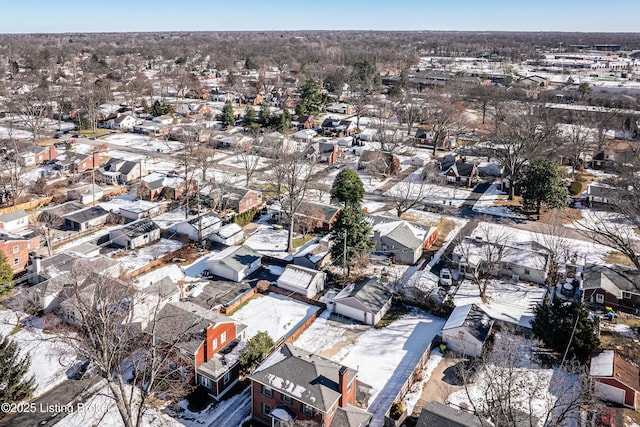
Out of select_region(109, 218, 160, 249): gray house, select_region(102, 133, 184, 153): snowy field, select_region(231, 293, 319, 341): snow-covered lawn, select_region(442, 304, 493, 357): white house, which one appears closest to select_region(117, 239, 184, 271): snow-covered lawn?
select_region(109, 218, 160, 249): gray house

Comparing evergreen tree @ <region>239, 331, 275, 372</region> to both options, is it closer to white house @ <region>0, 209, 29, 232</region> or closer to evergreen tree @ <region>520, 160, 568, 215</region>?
white house @ <region>0, 209, 29, 232</region>

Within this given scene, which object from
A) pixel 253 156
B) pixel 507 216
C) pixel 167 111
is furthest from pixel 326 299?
pixel 167 111

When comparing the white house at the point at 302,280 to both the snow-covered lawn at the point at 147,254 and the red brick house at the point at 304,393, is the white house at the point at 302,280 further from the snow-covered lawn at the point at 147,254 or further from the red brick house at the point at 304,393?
the snow-covered lawn at the point at 147,254

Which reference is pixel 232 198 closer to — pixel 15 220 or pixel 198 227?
pixel 198 227

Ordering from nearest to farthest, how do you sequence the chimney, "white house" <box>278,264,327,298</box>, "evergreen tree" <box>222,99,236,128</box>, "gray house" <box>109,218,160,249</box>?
the chimney
"white house" <box>278,264,327,298</box>
"gray house" <box>109,218,160,249</box>
"evergreen tree" <box>222,99,236,128</box>

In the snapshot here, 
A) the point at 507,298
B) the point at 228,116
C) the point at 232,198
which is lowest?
the point at 507,298

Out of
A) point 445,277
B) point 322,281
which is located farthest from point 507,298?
point 322,281
